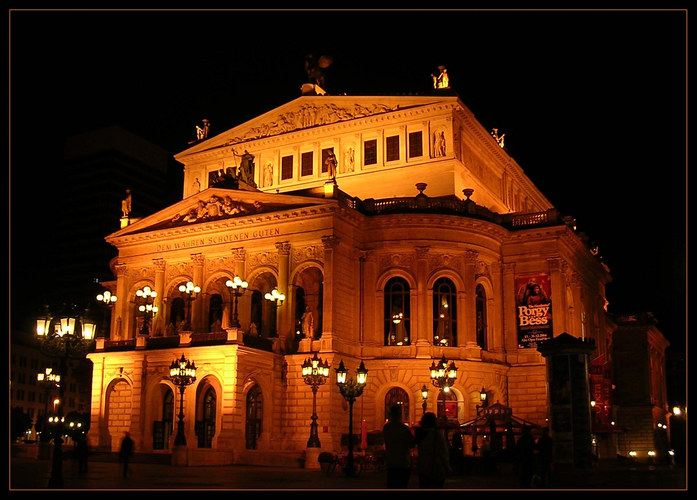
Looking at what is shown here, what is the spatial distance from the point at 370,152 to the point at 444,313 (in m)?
13.2

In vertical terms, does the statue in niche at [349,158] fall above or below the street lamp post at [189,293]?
above

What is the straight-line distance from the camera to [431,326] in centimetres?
4869

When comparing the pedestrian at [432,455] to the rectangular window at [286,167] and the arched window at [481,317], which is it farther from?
the rectangular window at [286,167]

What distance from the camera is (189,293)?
44.4 m

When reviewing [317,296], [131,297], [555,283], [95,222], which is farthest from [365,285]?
[95,222]

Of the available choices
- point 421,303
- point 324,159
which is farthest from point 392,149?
point 421,303

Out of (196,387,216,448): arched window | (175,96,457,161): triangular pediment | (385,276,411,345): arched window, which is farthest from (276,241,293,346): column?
(175,96,457,161): triangular pediment

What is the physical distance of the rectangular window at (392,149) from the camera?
56.8 meters

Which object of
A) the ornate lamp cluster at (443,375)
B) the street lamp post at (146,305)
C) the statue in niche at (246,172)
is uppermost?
the statue in niche at (246,172)

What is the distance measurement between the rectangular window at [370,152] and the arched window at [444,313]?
10.9 metres

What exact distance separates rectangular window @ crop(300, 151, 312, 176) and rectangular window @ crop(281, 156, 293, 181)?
0.88m

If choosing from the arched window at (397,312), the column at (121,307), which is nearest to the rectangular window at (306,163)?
the arched window at (397,312)

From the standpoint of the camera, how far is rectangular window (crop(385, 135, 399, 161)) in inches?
2234

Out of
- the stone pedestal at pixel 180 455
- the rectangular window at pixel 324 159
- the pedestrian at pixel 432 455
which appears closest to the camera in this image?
the pedestrian at pixel 432 455
